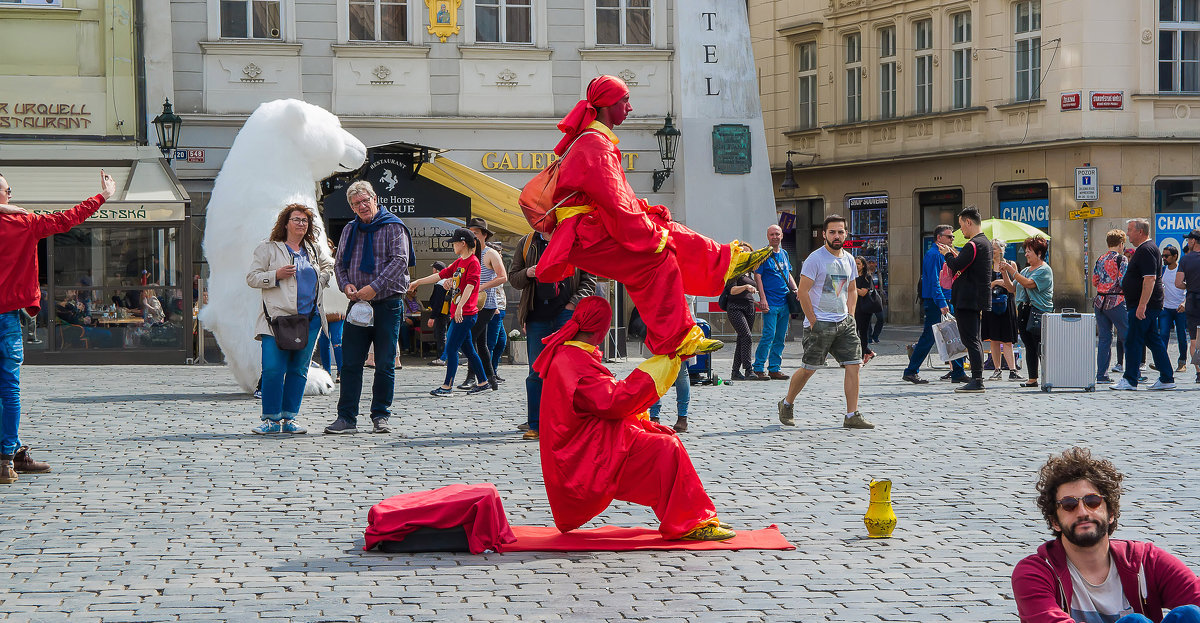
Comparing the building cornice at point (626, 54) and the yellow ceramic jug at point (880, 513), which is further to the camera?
the building cornice at point (626, 54)

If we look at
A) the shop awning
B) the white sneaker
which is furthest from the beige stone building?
the white sneaker

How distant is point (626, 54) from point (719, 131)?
2155 millimetres

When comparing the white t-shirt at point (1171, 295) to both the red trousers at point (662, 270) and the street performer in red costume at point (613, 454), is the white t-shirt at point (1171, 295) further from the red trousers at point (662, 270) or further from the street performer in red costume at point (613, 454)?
the street performer in red costume at point (613, 454)

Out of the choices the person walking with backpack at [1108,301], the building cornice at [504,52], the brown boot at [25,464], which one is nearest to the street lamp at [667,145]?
the building cornice at [504,52]

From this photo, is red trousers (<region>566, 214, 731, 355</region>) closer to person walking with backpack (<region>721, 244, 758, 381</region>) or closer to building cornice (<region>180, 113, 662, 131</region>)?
person walking with backpack (<region>721, 244, 758, 381</region>)

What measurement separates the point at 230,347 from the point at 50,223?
4.79 metres

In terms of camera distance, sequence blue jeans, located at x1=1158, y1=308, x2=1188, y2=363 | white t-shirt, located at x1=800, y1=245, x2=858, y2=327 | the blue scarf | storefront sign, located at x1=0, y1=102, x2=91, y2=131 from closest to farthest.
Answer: the blue scarf < white t-shirt, located at x1=800, y1=245, x2=858, y2=327 < blue jeans, located at x1=1158, y1=308, x2=1188, y2=363 < storefront sign, located at x1=0, y1=102, x2=91, y2=131

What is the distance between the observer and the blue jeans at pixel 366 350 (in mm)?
10523

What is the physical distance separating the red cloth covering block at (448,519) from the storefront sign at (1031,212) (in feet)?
87.5

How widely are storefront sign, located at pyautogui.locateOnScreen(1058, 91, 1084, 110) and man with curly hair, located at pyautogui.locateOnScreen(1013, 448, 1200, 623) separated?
28374mm

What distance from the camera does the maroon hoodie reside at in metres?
3.63

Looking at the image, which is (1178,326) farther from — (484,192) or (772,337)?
(484,192)

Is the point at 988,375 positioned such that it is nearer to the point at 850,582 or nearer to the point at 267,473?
the point at 267,473

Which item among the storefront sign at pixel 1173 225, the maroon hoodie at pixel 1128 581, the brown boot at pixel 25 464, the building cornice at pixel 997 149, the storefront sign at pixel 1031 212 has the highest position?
the building cornice at pixel 997 149
